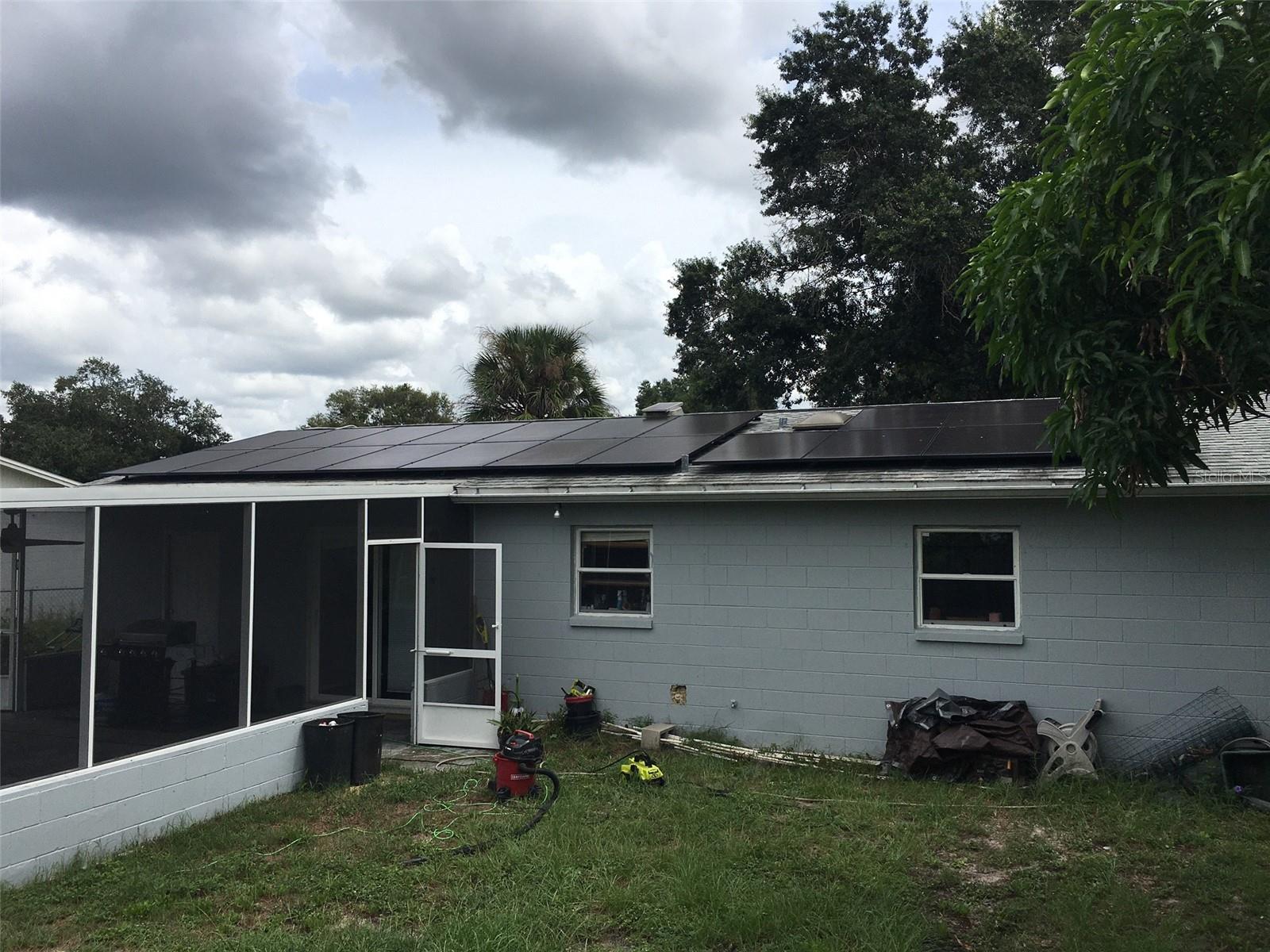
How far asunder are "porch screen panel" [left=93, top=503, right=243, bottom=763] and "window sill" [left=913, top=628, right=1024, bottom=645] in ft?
20.5

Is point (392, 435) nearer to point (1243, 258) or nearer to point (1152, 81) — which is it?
point (1152, 81)

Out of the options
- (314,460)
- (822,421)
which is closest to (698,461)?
(822,421)

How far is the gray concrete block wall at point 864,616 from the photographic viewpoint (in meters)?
8.75

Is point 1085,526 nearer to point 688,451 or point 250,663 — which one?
point 688,451

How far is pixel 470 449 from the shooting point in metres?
13.1

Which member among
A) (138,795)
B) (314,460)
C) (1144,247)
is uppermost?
(1144,247)

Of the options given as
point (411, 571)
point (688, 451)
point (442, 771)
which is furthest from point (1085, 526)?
point (411, 571)

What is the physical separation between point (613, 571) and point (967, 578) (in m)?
3.76

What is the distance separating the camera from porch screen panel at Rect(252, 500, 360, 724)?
8695 millimetres

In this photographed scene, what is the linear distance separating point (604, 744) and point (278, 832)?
12.1 feet

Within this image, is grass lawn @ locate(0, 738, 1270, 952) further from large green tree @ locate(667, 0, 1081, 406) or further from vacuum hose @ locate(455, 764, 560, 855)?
large green tree @ locate(667, 0, 1081, 406)

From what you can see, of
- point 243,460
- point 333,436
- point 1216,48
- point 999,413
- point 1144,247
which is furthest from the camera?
point 333,436

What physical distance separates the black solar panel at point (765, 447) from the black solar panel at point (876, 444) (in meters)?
0.16

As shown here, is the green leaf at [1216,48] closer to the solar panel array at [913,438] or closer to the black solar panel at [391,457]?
the solar panel array at [913,438]
